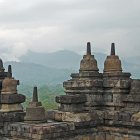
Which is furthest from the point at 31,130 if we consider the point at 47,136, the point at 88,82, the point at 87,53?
the point at 87,53

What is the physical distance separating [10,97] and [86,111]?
2807mm

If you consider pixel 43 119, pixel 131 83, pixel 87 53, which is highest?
pixel 87 53

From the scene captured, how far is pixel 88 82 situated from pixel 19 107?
9.43ft

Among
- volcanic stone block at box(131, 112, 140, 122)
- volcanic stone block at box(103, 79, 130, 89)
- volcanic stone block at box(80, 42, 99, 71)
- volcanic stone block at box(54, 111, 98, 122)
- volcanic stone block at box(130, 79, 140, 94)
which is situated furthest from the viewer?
volcanic stone block at box(80, 42, 99, 71)

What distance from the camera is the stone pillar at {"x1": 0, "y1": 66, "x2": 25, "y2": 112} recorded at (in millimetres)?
12516

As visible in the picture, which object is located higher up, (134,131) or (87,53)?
(87,53)

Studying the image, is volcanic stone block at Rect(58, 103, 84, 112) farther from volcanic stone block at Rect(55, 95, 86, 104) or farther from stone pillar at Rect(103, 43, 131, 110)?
stone pillar at Rect(103, 43, 131, 110)

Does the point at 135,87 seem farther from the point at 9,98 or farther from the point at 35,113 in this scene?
the point at 9,98

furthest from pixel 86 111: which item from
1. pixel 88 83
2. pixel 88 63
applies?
pixel 88 63

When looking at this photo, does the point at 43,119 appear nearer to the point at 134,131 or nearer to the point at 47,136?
the point at 47,136

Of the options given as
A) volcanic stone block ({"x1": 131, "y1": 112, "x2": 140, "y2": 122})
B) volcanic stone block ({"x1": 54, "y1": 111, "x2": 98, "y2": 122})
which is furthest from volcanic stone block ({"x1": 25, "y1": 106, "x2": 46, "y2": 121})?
volcanic stone block ({"x1": 131, "y1": 112, "x2": 140, "y2": 122})

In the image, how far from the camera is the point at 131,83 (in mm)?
13219

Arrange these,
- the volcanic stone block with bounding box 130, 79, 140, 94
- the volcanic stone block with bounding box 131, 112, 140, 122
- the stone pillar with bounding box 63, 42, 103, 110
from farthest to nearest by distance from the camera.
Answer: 1. the stone pillar with bounding box 63, 42, 103, 110
2. the volcanic stone block with bounding box 130, 79, 140, 94
3. the volcanic stone block with bounding box 131, 112, 140, 122

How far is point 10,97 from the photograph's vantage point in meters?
12.5
